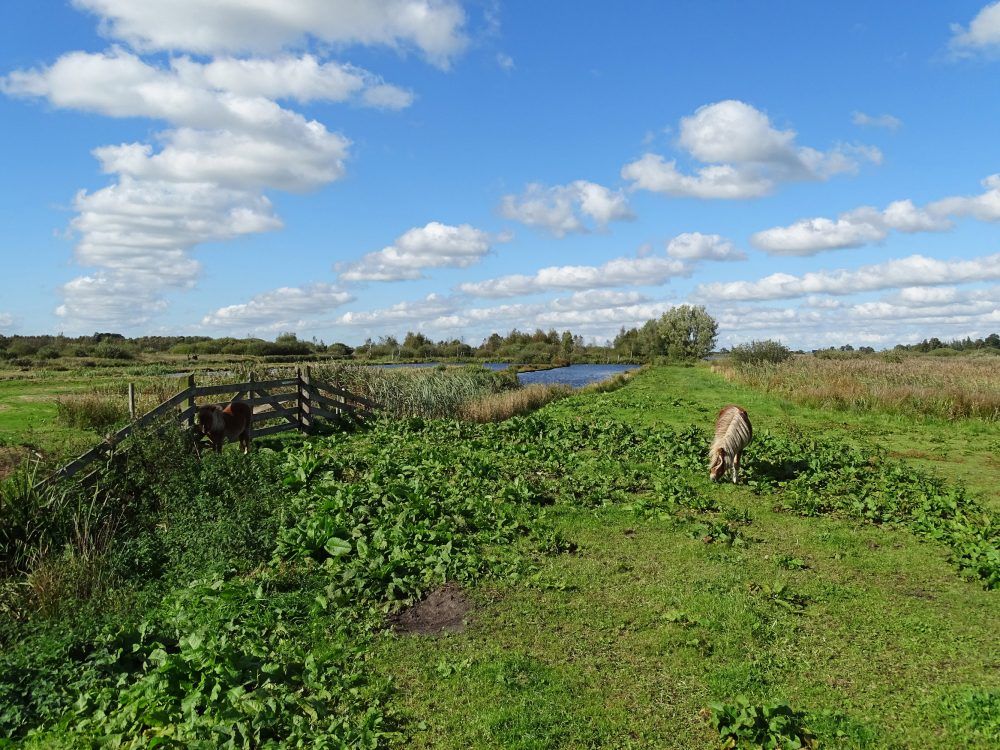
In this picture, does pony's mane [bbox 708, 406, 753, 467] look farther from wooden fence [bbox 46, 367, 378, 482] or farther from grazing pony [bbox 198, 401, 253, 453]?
wooden fence [bbox 46, 367, 378, 482]

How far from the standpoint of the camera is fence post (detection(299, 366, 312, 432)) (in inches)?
693

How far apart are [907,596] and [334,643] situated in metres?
6.39

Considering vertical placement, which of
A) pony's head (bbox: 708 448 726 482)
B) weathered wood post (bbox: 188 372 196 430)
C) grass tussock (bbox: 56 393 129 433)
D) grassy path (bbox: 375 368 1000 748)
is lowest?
grassy path (bbox: 375 368 1000 748)

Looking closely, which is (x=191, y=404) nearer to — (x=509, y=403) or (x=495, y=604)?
(x=495, y=604)

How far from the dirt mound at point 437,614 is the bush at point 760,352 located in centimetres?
4441

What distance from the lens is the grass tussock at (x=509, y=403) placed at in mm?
23656

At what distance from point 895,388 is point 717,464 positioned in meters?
14.8

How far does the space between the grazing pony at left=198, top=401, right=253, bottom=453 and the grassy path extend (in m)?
7.85

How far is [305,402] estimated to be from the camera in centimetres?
1778

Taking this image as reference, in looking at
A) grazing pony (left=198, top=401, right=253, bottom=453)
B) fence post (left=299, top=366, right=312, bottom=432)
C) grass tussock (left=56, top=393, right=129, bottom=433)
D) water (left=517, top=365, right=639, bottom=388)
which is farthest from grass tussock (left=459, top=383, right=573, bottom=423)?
grass tussock (left=56, top=393, right=129, bottom=433)

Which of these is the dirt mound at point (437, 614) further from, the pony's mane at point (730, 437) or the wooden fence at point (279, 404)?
the wooden fence at point (279, 404)

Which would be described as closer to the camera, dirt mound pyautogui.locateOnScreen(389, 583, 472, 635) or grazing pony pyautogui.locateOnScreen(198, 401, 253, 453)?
dirt mound pyautogui.locateOnScreen(389, 583, 472, 635)

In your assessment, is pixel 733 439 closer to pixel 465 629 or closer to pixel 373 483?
pixel 373 483

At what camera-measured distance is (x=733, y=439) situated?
13.1m
